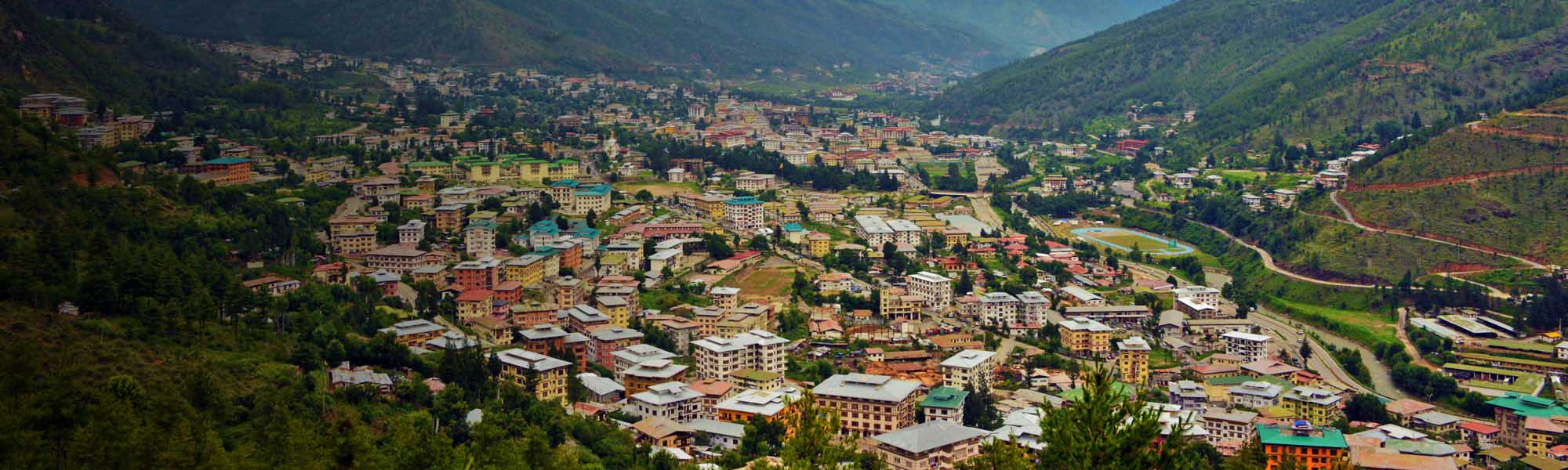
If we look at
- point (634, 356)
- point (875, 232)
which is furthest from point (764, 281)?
point (634, 356)

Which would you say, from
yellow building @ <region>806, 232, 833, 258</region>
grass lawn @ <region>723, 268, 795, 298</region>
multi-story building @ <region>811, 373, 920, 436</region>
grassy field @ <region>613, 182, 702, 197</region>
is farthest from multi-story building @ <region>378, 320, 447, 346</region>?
grassy field @ <region>613, 182, 702, 197</region>

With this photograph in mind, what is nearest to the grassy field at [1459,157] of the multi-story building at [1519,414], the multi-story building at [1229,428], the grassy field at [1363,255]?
the grassy field at [1363,255]

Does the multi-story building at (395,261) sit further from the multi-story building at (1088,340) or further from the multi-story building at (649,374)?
the multi-story building at (1088,340)

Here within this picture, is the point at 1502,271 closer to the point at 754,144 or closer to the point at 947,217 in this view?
the point at 947,217

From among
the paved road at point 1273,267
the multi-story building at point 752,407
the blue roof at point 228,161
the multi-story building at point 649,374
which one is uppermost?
the blue roof at point 228,161

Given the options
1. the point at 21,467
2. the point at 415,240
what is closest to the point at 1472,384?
the point at 415,240

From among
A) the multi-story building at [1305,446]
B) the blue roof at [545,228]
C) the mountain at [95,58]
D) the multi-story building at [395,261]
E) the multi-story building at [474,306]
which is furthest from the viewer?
the mountain at [95,58]

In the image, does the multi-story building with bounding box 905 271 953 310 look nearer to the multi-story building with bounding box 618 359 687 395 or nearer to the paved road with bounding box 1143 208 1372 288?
the multi-story building with bounding box 618 359 687 395
